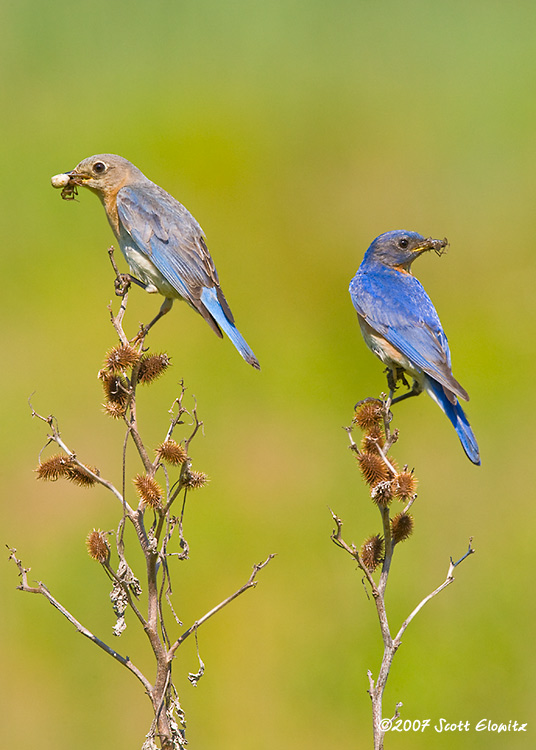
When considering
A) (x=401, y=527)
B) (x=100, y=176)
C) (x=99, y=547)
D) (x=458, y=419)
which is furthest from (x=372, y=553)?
(x=100, y=176)

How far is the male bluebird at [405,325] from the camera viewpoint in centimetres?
560

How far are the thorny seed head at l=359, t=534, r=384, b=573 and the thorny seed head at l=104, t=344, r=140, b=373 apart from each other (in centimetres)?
112

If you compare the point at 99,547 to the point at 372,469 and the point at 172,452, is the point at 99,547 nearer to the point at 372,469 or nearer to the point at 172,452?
the point at 172,452

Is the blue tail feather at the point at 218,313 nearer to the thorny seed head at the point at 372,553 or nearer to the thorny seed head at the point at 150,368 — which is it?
the thorny seed head at the point at 150,368

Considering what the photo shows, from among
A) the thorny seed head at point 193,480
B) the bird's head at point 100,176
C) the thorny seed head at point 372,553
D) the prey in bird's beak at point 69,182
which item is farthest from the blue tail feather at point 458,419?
the prey in bird's beak at point 69,182

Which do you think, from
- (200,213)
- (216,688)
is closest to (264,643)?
(216,688)

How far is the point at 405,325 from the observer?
5797 millimetres

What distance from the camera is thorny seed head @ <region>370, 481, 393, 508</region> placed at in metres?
4.12

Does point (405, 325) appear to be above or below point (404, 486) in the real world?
above

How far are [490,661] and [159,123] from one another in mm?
8891

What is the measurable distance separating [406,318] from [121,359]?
2.04 metres

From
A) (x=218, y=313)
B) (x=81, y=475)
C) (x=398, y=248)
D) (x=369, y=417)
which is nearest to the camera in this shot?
(x=81, y=475)

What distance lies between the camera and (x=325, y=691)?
8500 millimetres

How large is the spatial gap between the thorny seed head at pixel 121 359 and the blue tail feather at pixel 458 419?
1779mm
